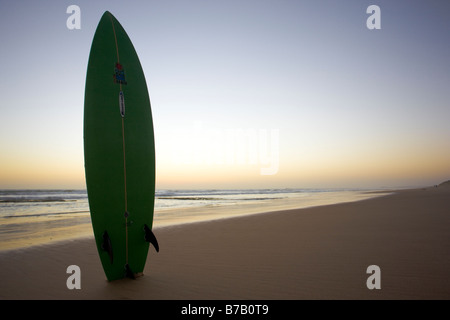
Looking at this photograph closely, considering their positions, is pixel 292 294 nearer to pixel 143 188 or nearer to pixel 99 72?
pixel 143 188

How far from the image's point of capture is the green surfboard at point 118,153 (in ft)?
11.2

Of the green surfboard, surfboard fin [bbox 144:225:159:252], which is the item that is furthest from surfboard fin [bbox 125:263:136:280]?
surfboard fin [bbox 144:225:159:252]

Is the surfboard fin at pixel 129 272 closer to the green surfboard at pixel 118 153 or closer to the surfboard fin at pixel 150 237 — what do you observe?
the green surfboard at pixel 118 153

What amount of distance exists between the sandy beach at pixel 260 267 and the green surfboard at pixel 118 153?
1.48ft

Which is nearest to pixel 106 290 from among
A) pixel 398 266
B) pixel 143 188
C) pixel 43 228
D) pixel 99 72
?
pixel 143 188

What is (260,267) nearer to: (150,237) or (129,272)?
(150,237)

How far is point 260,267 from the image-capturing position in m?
3.89

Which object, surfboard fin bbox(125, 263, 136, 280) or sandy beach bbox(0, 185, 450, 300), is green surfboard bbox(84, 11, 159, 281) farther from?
sandy beach bbox(0, 185, 450, 300)

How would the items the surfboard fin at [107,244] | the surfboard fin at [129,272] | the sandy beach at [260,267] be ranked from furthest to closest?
the surfboard fin at [129,272]
the surfboard fin at [107,244]
the sandy beach at [260,267]

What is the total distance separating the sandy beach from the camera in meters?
3.06

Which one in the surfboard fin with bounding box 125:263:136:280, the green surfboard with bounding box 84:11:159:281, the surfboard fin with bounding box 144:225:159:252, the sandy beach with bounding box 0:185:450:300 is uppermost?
the green surfboard with bounding box 84:11:159:281

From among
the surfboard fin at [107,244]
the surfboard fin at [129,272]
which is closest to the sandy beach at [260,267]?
the surfboard fin at [129,272]

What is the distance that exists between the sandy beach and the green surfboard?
45cm

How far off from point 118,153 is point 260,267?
2390 millimetres
